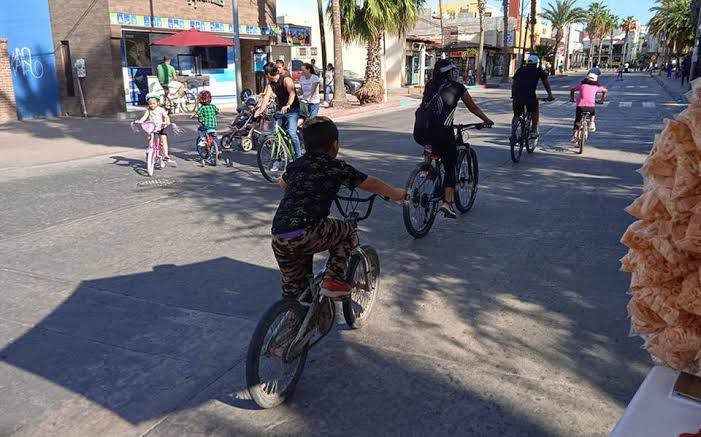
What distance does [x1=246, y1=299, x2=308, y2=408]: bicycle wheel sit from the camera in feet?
10.2

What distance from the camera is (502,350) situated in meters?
3.92

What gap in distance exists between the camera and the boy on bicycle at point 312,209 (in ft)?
10.8

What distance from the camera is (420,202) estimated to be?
20.3ft

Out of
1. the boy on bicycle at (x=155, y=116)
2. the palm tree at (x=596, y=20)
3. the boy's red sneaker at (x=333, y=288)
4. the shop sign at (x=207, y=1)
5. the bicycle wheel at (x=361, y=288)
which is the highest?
the palm tree at (x=596, y=20)

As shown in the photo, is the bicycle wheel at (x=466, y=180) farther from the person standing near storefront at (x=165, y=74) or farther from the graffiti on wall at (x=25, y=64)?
the graffiti on wall at (x=25, y=64)

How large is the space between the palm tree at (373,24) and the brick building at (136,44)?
12.7 feet

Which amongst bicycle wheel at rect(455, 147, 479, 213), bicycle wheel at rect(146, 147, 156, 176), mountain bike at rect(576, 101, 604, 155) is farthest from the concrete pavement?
mountain bike at rect(576, 101, 604, 155)

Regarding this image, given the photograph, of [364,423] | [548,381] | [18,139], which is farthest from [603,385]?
[18,139]

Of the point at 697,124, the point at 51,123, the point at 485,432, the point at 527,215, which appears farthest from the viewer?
the point at 51,123

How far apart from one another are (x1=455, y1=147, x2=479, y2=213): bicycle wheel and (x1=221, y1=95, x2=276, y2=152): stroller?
20.3ft

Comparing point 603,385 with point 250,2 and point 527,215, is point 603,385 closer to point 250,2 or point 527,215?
Answer: point 527,215

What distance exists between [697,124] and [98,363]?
11.9 feet

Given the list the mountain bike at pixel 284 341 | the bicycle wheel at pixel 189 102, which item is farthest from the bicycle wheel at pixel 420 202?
A: the bicycle wheel at pixel 189 102

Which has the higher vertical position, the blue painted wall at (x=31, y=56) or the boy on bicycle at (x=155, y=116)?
the blue painted wall at (x=31, y=56)
